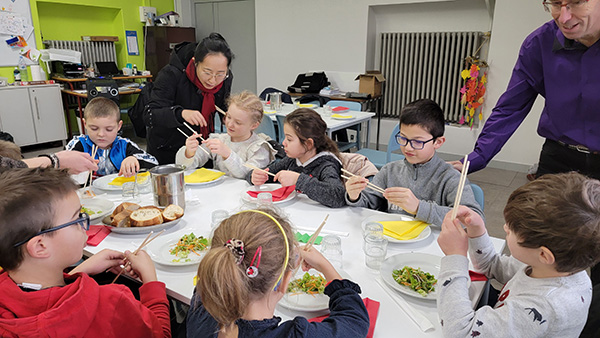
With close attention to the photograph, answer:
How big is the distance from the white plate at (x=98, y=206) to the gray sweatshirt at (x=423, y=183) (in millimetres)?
1061

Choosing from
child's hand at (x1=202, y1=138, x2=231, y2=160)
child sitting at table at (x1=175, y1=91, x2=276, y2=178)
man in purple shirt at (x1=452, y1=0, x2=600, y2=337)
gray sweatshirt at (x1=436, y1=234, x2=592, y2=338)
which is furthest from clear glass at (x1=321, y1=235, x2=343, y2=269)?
child sitting at table at (x1=175, y1=91, x2=276, y2=178)

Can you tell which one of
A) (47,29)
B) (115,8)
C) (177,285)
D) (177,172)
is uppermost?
(115,8)

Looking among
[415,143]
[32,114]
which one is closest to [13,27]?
[32,114]

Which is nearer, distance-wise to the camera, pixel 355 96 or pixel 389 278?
pixel 389 278

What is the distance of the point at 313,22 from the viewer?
614 cm

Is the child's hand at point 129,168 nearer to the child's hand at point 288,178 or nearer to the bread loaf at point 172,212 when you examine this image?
the bread loaf at point 172,212

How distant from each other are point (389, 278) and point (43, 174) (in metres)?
1.03

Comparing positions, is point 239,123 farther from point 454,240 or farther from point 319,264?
point 454,240

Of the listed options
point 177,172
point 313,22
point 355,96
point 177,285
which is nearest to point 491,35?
point 355,96

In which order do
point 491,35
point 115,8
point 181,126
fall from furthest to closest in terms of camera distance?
point 115,8
point 491,35
point 181,126

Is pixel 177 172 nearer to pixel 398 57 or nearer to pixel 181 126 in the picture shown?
pixel 181 126

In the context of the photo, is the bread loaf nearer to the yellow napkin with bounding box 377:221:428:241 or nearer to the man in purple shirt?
the yellow napkin with bounding box 377:221:428:241

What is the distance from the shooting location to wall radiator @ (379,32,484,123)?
17.4 ft

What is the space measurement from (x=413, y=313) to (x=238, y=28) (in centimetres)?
694
